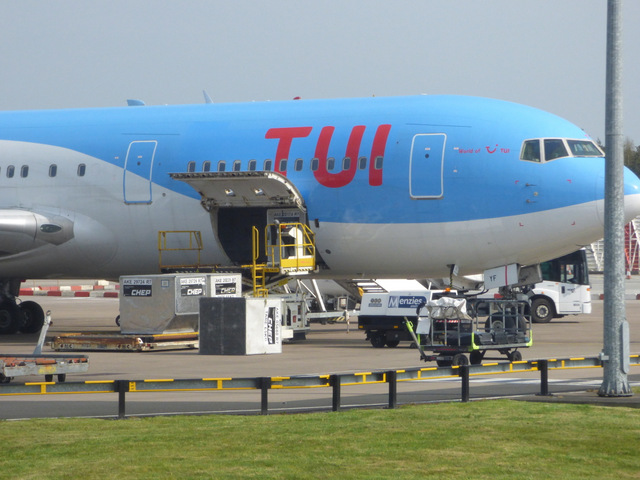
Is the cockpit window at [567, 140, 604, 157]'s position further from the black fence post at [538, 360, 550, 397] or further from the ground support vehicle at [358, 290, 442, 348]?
the black fence post at [538, 360, 550, 397]

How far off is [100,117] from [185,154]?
3.28 meters

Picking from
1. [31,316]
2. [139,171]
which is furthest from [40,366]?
[31,316]

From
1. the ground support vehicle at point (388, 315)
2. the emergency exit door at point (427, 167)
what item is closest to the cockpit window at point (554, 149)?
the emergency exit door at point (427, 167)

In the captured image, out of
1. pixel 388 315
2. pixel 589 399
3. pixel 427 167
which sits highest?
pixel 427 167

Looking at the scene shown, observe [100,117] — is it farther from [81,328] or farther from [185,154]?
[81,328]

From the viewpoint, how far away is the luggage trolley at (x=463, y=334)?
2303 cm

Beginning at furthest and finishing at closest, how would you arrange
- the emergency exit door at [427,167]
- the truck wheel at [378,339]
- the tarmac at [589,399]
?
the truck wheel at [378,339] → the emergency exit door at [427,167] → the tarmac at [589,399]

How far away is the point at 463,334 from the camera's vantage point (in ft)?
77.2

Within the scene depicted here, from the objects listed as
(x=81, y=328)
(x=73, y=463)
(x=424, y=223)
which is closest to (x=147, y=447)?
(x=73, y=463)

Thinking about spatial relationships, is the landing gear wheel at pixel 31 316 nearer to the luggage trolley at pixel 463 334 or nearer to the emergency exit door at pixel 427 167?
the emergency exit door at pixel 427 167

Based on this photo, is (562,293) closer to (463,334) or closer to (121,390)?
(463,334)

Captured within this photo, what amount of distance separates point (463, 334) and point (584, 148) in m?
6.08

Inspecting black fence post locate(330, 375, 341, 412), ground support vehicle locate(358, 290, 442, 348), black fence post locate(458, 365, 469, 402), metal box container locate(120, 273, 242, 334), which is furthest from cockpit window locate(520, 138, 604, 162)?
black fence post locate(330, 375, 341, 412)

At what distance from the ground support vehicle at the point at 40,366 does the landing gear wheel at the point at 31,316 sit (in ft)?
50.9
